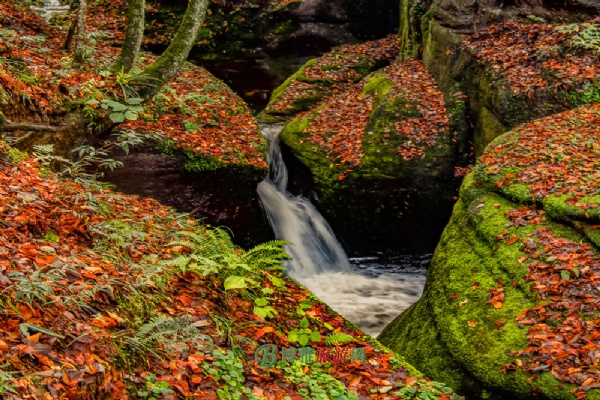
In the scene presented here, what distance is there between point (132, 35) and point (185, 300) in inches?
154

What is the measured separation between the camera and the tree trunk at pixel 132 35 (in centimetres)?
636

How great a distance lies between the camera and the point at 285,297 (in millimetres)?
5449

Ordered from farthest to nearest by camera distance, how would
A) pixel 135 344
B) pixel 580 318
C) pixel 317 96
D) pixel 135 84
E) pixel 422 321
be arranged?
pixel 317 96
pixel 422 321
pixel 135 84
pixel 580 318
pixel 135 344

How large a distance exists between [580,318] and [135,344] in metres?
4.40

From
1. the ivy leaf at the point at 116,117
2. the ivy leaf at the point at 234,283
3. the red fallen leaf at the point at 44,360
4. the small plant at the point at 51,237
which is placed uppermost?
the ivy leaf at the point at 116,117

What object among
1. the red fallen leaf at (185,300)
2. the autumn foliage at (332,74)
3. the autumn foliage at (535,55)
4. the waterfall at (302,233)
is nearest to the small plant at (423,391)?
the red fallen leaf at (185,300)

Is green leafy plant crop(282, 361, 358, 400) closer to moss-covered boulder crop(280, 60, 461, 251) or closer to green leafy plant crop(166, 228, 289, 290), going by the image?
green leafy plant crop(166, 228, 289, 290)

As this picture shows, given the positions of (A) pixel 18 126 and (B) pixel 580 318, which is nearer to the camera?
(A) pixel 18 126

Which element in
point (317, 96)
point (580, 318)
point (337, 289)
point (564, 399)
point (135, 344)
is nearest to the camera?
point (135, 344)

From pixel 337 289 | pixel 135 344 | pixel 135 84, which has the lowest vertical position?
pixel 337 289

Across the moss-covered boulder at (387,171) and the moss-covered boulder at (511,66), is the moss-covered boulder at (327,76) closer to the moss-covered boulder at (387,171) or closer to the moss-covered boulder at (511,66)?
the moss-covered boulder at (387,171)

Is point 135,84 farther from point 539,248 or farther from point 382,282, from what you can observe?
point 382,282

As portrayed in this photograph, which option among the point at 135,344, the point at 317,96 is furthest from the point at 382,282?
the point at 135,344

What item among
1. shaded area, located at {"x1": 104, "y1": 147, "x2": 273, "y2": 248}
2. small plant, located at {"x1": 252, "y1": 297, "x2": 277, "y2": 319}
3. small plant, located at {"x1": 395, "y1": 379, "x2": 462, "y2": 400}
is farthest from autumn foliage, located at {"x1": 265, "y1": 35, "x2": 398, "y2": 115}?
small plant, located at {"x1": 395, "y1": 379, "x2": 462, "y2": 400}
